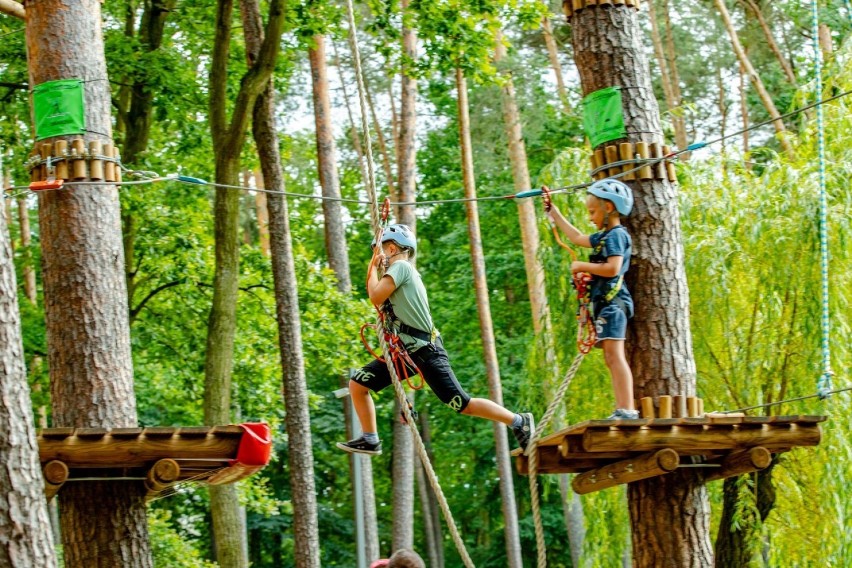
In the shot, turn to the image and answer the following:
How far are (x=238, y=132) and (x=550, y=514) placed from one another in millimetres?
15175

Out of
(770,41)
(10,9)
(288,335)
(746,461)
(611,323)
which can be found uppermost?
(770,41)

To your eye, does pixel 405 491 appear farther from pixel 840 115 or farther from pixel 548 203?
pixel 548 203

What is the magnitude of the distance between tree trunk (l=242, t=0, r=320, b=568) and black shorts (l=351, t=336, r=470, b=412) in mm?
4809

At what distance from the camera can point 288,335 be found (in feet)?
38.9

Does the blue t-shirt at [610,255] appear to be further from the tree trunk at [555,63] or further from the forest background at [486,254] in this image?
the tree trunk at [555,63]

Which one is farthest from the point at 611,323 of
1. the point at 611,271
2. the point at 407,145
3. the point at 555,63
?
the point at 555,63

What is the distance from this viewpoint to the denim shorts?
6410mm

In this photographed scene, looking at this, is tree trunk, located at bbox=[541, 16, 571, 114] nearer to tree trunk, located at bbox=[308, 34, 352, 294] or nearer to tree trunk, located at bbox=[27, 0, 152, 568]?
tree trunk, located at bbox=[308, 34, 352, 294]

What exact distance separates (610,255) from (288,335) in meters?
5.95

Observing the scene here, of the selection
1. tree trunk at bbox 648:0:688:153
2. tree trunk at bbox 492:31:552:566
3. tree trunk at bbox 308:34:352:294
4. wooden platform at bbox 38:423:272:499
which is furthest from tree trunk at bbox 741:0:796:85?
wooden platform at bbox 38:423:272:499

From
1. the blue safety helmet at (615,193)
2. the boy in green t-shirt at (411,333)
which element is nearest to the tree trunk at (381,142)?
the boy in green t-shirt at (411,333)

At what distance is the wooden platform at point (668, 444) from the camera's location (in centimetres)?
595

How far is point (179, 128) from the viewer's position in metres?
15.9

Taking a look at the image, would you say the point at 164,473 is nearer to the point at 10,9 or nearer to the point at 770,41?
the point at 10,9
